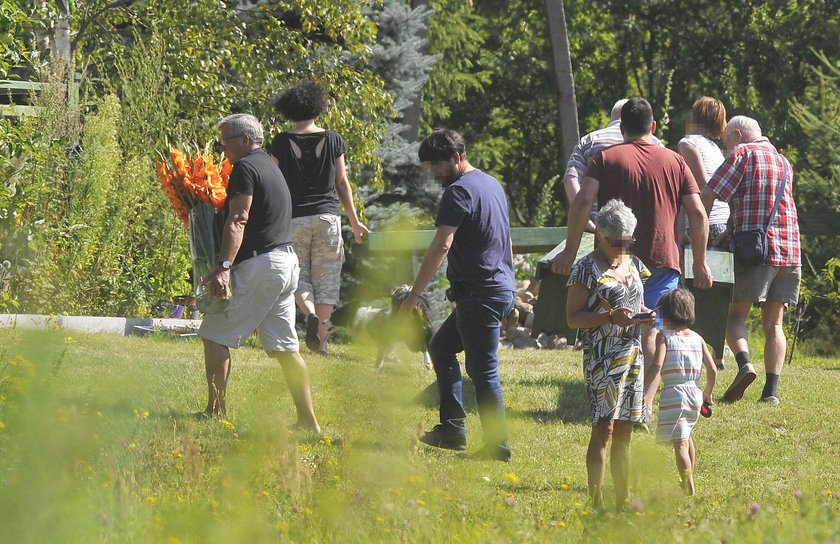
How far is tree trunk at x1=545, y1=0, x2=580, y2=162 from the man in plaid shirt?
1291 centimetres

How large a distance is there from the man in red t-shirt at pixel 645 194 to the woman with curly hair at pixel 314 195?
1.45 metres

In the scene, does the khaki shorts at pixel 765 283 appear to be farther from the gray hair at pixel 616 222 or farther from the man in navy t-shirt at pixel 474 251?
the gray hair at pixel 616 222

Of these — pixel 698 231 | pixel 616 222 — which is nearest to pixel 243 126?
pixel 616 222

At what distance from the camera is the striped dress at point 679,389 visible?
5098mm

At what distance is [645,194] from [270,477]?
3.45m

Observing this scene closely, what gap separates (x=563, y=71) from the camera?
20.9m

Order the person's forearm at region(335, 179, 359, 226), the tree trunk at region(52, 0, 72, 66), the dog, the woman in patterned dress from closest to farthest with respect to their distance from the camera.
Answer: the dog < the woman in patterned dress < the person's forearm at region(335, 179, 359, 226) < the tree trunk at region(52, 0, 72, 66)

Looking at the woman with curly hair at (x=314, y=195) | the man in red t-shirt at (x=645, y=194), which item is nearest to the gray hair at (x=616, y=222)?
the man in red t-shirt at (x=645, y=194)

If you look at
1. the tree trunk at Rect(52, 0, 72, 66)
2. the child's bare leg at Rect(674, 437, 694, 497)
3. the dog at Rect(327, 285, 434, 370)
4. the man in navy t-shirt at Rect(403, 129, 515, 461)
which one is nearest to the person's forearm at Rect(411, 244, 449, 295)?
the man in navy t-shirt at Rect(403, 129, 515, 461)

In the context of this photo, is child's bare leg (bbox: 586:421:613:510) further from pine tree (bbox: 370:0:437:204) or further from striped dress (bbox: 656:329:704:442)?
pine tree (bbox: 370:0:437:204)

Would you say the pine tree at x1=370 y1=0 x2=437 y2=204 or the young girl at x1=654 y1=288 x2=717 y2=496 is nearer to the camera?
the young girl at x1=654 y1=288 x2=717 y2=496

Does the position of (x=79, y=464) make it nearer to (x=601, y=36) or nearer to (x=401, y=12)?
(x=401, y=12)

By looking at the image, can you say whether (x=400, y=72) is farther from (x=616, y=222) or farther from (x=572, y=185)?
(x=616, y=222)

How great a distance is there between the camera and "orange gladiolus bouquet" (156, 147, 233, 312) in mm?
6355
